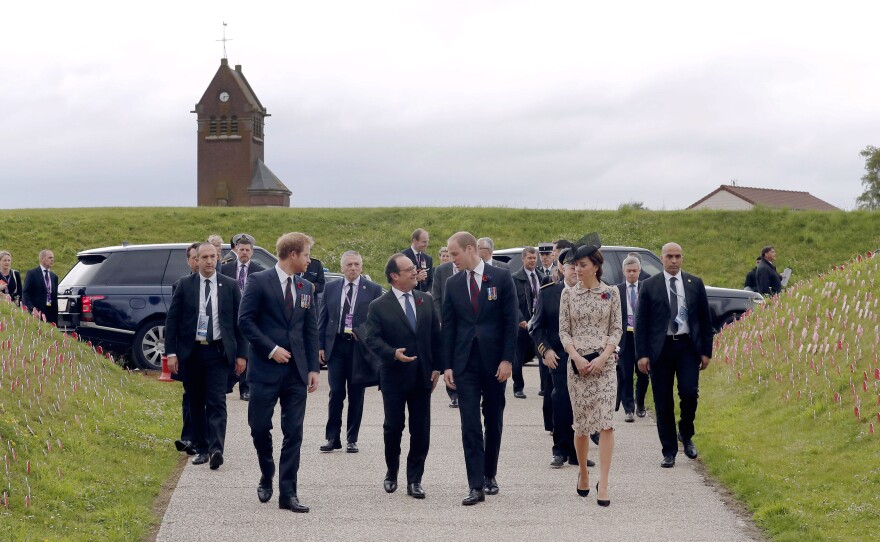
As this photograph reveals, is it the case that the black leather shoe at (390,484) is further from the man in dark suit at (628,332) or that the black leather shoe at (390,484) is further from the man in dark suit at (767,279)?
the man in dark suit at (767,279)

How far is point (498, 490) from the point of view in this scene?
840 centimetres

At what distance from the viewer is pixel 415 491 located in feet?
27.0

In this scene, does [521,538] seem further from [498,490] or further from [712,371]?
[712,371]

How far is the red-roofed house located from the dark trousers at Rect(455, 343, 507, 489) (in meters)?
71.1

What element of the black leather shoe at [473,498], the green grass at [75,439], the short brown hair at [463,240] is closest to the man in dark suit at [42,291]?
the green grass at [75,439]

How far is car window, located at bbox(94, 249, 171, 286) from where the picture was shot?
17203mm

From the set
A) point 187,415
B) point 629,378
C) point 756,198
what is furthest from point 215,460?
point 756,198

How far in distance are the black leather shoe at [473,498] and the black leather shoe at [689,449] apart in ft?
8.78

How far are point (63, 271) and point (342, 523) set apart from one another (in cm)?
2953

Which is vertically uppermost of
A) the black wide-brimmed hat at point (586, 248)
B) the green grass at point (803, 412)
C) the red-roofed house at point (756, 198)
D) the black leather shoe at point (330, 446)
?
the red-roofed house at point (756, 198)

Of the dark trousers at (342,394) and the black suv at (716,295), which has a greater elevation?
the black suv at (716,295)

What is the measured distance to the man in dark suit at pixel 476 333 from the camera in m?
8.12

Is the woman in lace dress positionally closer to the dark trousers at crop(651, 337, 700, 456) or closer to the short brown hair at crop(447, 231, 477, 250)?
the short brown hair at crop(447, 231, 477, 250)

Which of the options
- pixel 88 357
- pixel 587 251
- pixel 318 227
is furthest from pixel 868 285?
pixel 318 227
